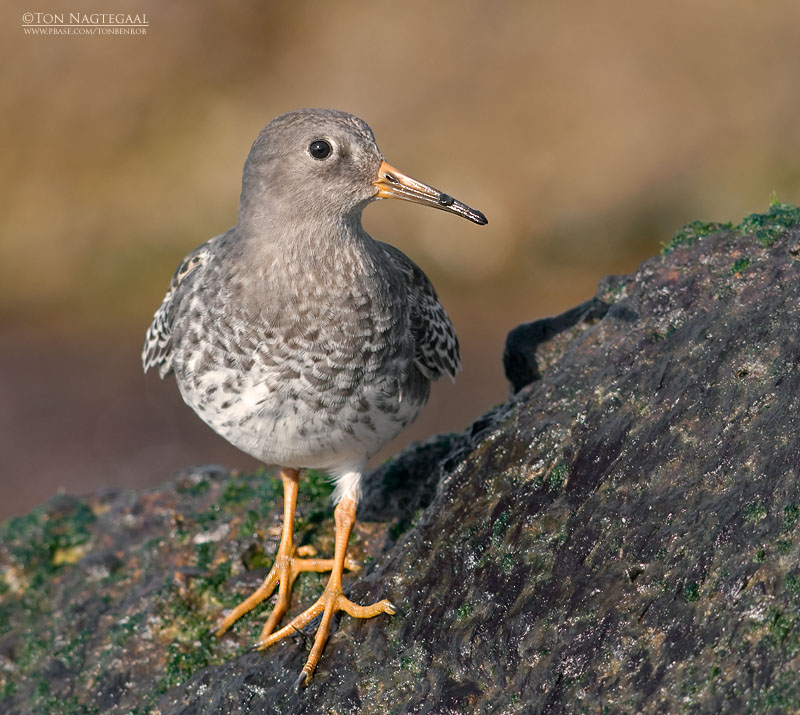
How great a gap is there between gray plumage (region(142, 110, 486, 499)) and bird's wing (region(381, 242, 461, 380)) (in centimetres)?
23

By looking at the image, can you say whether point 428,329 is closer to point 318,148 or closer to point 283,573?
point 318,148

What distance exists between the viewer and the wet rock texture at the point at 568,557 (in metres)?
4.52

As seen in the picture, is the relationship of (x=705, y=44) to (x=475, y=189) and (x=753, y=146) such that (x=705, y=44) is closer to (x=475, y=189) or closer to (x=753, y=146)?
(x=753, y=146)

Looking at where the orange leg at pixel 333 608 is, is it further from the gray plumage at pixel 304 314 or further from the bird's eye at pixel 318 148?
the bird's eye at pixel 318 148

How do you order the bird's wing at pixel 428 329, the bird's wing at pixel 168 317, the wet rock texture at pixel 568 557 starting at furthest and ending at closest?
the bird's wing at pixel 168 317 < the bird's wing at pixel 428 329 < the wet rock texture at pixel 568 557

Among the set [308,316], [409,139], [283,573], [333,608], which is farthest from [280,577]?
[409,139]

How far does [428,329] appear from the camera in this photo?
6.83 m

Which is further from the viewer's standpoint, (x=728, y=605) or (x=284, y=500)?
(x=284, y=500)

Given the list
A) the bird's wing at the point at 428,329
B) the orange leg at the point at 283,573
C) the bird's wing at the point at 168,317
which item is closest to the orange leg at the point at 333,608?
the orange leg at the point at 283,573

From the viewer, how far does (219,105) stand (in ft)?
65.2

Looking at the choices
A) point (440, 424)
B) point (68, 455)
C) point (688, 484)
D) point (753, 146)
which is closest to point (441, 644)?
point (688, 484)

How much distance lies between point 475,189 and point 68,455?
8.96 metres

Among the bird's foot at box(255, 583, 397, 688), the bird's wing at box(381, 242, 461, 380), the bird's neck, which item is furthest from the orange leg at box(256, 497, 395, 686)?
the bird's neck

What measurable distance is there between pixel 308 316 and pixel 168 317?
5.02 ft
